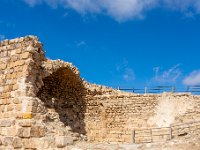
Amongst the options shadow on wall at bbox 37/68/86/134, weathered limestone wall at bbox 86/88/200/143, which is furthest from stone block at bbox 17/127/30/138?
weathered limestone wall at bbox 86/88/200/143

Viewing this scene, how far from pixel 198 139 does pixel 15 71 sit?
4.73 m

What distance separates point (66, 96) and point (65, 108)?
23.3 inches

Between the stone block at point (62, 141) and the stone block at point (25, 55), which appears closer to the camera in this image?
the stone block at point (62, 141)

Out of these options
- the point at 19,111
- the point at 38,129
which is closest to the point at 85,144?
the point at 38,129

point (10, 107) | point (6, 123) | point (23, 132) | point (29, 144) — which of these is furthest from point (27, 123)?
point (10, 107)

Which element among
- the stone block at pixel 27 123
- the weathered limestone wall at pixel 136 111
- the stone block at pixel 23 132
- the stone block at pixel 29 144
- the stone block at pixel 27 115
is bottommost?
the stone block at pixel 29 144

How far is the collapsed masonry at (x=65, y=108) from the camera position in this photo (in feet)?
27.9

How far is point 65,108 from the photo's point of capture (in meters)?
16.6

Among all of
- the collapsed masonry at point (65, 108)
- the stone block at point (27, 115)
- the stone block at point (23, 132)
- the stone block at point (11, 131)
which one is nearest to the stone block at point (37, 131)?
the collapsed masonry at point (65, 108)

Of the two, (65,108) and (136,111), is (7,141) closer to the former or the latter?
(65,108)

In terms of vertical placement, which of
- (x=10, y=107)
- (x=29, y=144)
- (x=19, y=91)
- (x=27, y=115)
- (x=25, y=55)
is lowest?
(x=29, y=144)

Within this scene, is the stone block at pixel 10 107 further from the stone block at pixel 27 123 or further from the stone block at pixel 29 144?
the stone block at pixel 29 144

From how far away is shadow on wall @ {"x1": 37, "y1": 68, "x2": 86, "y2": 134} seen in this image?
52.3ft

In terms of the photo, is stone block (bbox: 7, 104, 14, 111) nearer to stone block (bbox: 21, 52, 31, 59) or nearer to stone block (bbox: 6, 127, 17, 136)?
stone block (bbox: 6, 127, 17, 136)
